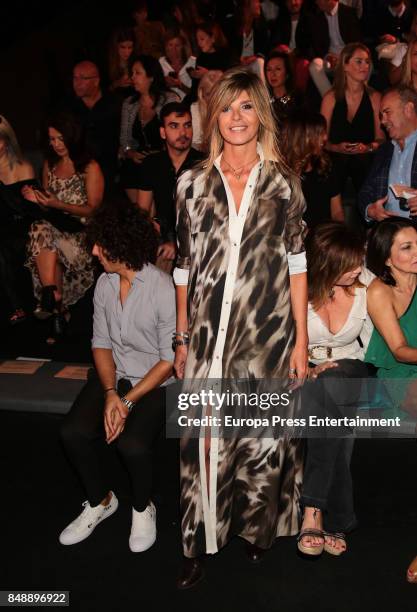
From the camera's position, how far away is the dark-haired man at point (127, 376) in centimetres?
323

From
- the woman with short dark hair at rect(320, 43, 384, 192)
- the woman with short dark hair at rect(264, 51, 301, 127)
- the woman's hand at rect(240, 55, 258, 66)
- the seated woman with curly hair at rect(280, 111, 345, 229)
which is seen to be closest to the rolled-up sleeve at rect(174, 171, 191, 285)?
the seated woman with curly hair at rect(280, 111, 345, 229)

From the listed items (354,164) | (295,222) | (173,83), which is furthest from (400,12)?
(295,222)

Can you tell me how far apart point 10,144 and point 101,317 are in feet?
7.00

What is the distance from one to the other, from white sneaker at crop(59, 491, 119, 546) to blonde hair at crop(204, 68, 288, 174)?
1.44 m

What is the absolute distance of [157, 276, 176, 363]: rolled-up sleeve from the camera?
332 centimetres

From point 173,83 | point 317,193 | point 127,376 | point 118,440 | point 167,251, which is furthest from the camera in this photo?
point 173,83

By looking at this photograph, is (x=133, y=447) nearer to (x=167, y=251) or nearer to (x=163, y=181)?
(x=167, y=251)

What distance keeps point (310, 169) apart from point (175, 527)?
2.03m

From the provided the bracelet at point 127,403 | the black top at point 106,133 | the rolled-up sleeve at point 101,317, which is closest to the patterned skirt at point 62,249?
the black top at point 106,133

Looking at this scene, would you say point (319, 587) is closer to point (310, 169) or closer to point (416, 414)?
point (416, 414)

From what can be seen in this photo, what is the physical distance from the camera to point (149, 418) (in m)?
3.25

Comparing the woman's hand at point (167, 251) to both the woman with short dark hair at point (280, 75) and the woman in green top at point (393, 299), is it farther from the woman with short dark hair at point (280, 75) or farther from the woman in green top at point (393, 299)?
the woman with short dark hair at point (280, 75)

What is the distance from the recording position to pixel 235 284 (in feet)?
9.14

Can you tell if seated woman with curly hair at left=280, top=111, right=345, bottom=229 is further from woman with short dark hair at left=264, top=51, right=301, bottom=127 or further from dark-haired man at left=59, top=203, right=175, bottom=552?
woman with short dark hair at left=264, top=51, right=301, bottom=127
